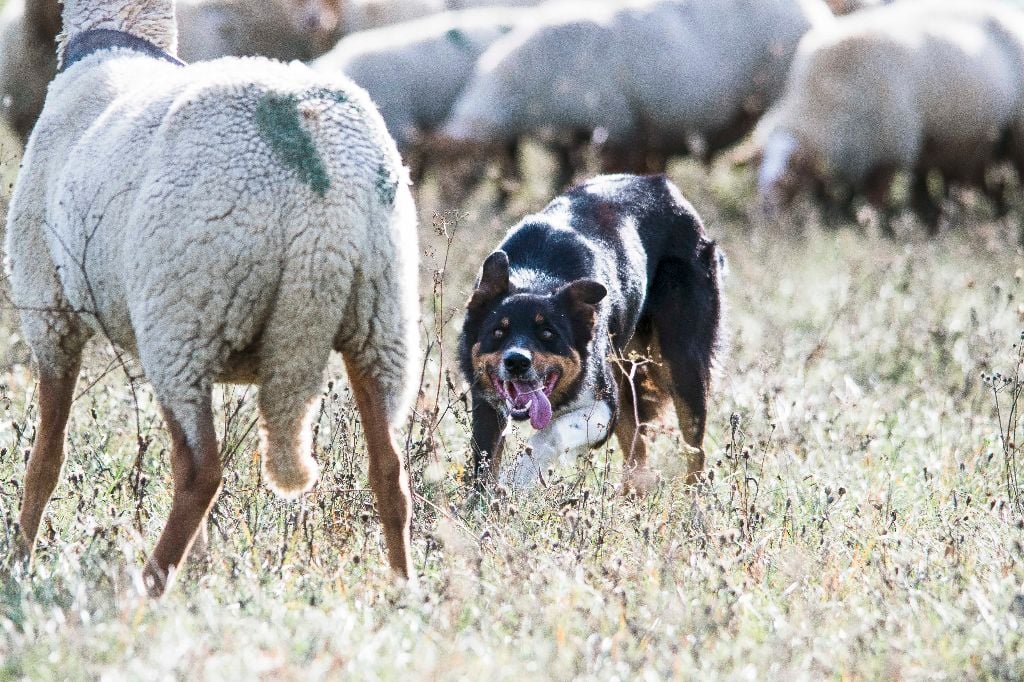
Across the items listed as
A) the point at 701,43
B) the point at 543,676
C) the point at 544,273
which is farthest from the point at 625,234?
the point at 701,43

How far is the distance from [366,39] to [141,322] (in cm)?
928

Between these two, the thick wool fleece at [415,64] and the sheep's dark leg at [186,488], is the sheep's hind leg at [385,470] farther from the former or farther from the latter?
the thick wool fleece at [415,64]

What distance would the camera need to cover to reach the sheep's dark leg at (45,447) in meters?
4.09

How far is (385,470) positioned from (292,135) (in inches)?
34.1

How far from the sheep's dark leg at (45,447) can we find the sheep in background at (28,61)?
20.9ft

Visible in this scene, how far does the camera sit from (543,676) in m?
3.07

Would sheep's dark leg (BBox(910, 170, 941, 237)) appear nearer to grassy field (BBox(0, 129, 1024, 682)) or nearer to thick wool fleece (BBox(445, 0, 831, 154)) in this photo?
thick wool fleece (BBox(445, 0, 831, 154))

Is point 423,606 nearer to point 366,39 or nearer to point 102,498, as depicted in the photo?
point 102,498

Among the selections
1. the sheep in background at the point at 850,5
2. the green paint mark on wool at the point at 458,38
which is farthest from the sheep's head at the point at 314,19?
the sheep in background at the point at 850,5

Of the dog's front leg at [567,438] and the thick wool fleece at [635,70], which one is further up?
the dog's front leg at [567,438]

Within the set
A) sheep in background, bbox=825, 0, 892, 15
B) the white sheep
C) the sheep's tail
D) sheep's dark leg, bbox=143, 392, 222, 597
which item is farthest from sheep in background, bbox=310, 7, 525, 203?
sheep's dark leg, bbox=143, 392, 222, 597

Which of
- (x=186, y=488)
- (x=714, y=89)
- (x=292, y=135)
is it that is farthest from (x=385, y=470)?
(x=714, y=89)

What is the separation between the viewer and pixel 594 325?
494 cm

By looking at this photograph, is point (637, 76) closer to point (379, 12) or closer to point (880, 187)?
point (880, 187)
